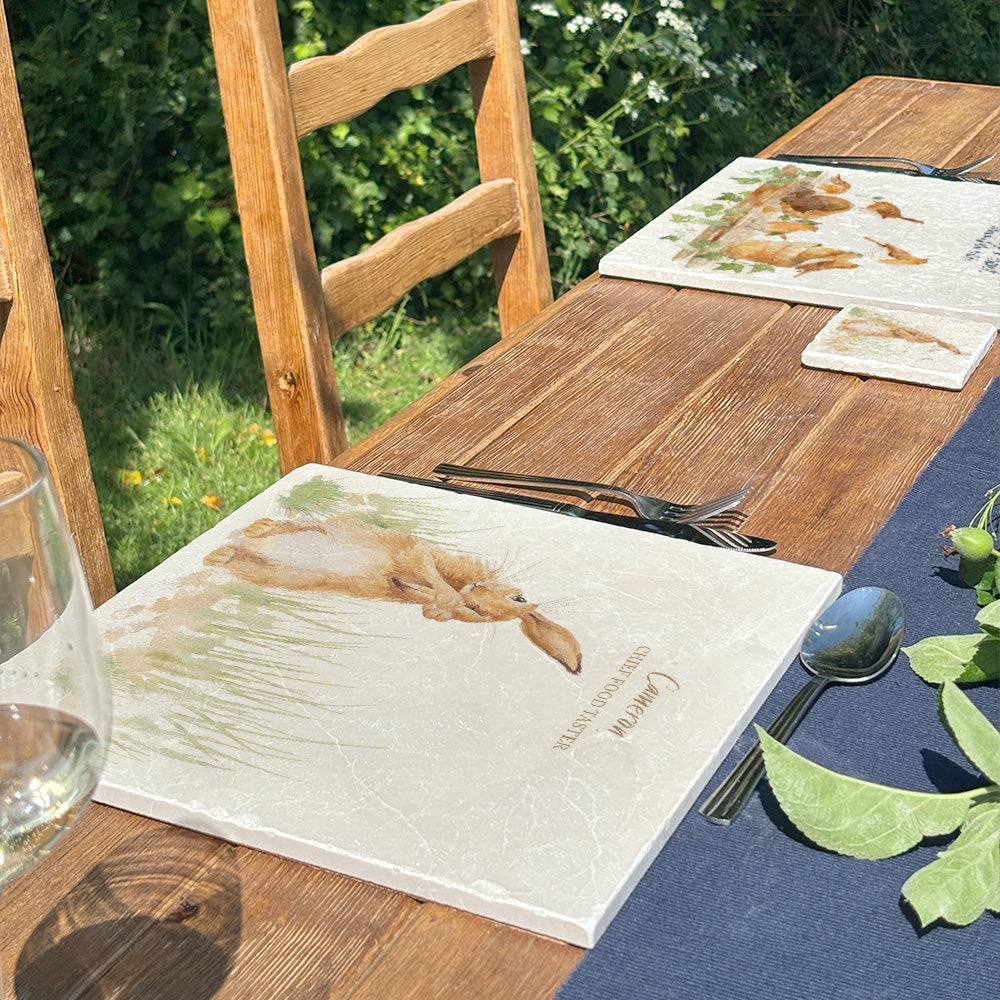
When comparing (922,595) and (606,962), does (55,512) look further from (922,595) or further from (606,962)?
(922,595)

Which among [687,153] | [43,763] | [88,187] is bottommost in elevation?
[687,153]

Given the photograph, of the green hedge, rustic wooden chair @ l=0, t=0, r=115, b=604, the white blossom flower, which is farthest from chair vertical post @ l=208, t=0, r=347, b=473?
the white blossom flower

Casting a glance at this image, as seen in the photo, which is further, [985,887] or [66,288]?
[66,288]

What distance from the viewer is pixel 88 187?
3227 mm

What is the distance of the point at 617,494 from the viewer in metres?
1.03

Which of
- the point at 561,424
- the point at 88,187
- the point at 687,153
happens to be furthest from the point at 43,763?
the point at 687,153

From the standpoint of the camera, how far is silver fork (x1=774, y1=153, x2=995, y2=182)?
67.5 inches

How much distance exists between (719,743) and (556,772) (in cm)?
9

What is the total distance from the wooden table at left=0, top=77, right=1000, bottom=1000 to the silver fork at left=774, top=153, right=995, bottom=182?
0.07 meters

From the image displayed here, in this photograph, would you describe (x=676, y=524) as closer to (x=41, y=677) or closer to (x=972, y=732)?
(x=972, y=732)

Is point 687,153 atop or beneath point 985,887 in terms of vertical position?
beneath

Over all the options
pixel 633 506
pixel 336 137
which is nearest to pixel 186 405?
pixel 336 137

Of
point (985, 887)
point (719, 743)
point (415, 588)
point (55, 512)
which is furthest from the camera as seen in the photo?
point (415, 588)

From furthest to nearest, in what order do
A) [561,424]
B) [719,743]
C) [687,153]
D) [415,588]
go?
[687,153] → [561,424] → [415,588] → [719,743]
